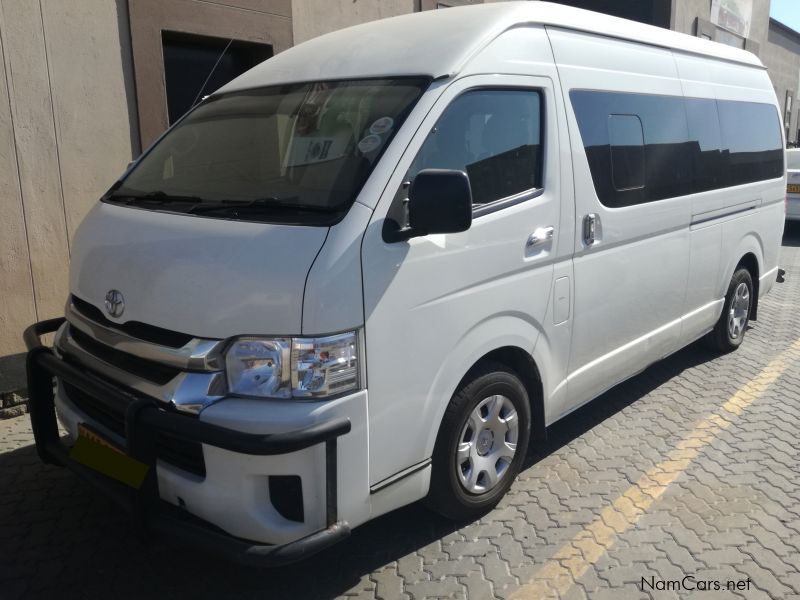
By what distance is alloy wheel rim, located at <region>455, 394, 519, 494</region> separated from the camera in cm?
318

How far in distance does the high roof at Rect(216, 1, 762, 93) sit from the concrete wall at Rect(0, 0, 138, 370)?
2.26m

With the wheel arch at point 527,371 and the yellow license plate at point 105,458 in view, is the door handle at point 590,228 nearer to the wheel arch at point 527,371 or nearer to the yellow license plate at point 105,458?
the wheel arch at point 527,371

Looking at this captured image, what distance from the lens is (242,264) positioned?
2.51 meters

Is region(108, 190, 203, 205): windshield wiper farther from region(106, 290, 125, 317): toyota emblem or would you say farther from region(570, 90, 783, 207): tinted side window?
region(570, 90, 783, 207): tinted side window

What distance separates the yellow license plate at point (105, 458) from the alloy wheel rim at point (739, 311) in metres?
4.82

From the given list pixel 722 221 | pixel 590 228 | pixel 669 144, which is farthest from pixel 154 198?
pixel 722 221

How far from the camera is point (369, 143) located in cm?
282

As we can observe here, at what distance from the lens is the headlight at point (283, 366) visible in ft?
8.01

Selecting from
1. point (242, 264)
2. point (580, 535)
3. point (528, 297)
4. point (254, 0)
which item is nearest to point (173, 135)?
point (242, 264)

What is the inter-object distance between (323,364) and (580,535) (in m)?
1.63

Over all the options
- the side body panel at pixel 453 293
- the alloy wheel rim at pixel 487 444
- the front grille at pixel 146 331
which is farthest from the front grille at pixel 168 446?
the alloy wheel rim at pixel 487 444

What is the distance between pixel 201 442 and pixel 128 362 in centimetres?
67

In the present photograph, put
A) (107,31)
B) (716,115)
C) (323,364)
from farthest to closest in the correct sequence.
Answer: (107,31) → (716,115) → (323,364)

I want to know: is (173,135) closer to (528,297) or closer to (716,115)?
(528,297)
